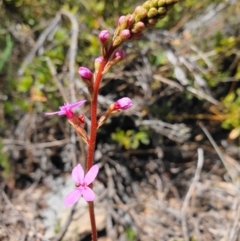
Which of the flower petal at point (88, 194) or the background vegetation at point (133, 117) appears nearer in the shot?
the flower petal at point (88, 194)

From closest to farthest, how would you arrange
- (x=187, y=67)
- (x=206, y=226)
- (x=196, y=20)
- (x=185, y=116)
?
(x=206, y=226) → (x=187, y=67) → (x=185, y=116) → (x=196, y=20)

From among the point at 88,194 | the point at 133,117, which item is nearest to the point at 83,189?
the point at 88,194

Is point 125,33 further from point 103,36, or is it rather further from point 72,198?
point 72,198

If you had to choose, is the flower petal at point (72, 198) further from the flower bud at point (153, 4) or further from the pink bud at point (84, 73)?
the flower bud at point (153, 4)

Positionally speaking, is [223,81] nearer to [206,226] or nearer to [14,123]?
[206,226]

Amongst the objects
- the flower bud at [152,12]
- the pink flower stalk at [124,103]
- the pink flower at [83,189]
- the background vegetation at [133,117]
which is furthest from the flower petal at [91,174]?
the background vegetation at [133,117]

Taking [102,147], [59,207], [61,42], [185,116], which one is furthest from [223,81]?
[59,207]

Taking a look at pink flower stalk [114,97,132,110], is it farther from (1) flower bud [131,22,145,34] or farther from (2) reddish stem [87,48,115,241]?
(1) flower bud [131,22,145,34]
